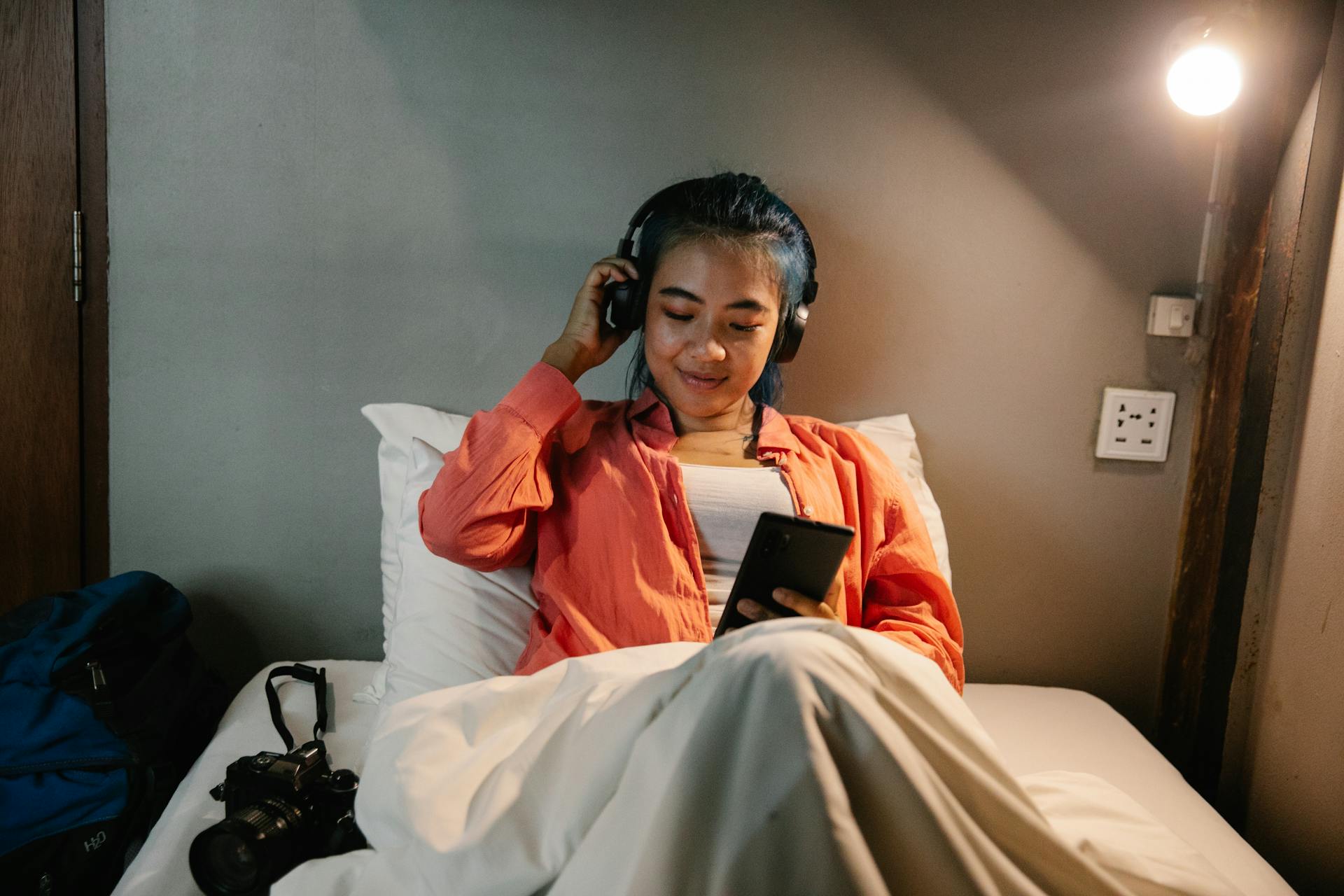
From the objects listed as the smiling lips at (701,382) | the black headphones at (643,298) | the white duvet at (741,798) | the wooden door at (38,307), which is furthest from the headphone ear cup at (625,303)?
the wooden door at (38,307)

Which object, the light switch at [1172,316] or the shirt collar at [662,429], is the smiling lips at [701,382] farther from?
the light switch at [1172,316]

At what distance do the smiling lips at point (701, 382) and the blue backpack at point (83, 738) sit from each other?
85 centimetres

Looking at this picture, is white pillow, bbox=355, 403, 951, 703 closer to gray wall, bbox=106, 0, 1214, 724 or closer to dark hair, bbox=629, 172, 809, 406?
gray wall, bbox=106, 0, 1214, 724

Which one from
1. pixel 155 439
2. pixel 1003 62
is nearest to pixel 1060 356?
pixel 1003 62

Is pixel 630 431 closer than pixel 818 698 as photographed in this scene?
No

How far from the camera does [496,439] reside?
1.04 m

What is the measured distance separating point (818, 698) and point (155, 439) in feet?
4.03

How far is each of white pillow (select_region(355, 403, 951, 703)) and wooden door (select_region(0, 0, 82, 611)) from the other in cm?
51

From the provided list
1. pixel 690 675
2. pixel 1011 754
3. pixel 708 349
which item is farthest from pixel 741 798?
pixel 1011 754

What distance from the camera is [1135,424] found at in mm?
1408

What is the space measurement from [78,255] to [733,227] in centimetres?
104

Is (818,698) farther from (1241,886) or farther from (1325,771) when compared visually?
(1325,771)

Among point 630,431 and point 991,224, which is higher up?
point 991,224

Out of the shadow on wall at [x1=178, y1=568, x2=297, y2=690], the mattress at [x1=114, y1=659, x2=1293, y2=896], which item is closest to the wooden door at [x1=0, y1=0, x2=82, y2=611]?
the shadow on wall at [x1=178, y1=568, x2=297, y2=690]
